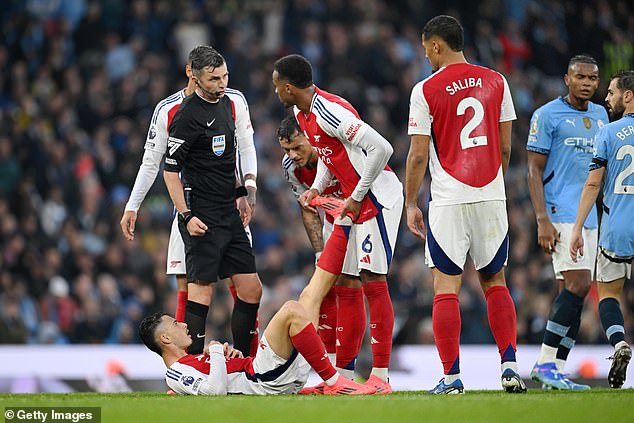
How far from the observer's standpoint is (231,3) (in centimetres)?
1827

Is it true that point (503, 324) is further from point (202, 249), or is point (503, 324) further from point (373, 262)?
point (202, 249)

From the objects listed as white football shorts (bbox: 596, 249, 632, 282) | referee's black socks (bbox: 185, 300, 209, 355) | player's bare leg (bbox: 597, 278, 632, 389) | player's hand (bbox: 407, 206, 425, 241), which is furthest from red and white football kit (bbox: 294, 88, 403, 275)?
player's bare leg (bbox: 597, 278, 632, 389)

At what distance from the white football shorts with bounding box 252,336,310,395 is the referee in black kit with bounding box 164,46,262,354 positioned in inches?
44.6

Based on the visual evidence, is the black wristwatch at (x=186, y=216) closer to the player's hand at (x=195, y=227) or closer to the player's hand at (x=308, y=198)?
the player's hand at (x=195, y=227)

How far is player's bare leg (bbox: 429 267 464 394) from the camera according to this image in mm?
7004

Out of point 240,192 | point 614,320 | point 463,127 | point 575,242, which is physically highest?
point 463,127

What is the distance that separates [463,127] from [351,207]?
951 mm

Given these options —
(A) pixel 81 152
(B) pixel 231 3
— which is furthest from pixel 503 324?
(B) pixel 231 3

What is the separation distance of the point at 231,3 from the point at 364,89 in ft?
9.84

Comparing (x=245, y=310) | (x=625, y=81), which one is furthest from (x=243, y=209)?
(x=625, y=81)

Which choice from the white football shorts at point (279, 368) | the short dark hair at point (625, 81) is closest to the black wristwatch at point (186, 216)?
the white football shorts at point (279, 368)

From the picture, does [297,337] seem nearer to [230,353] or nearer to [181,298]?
[230,353]

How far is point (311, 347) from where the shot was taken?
6902 mm

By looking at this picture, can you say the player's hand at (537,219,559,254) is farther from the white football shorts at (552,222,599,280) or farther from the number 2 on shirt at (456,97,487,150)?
the number 2 on shirt at (456,97,487,150)
